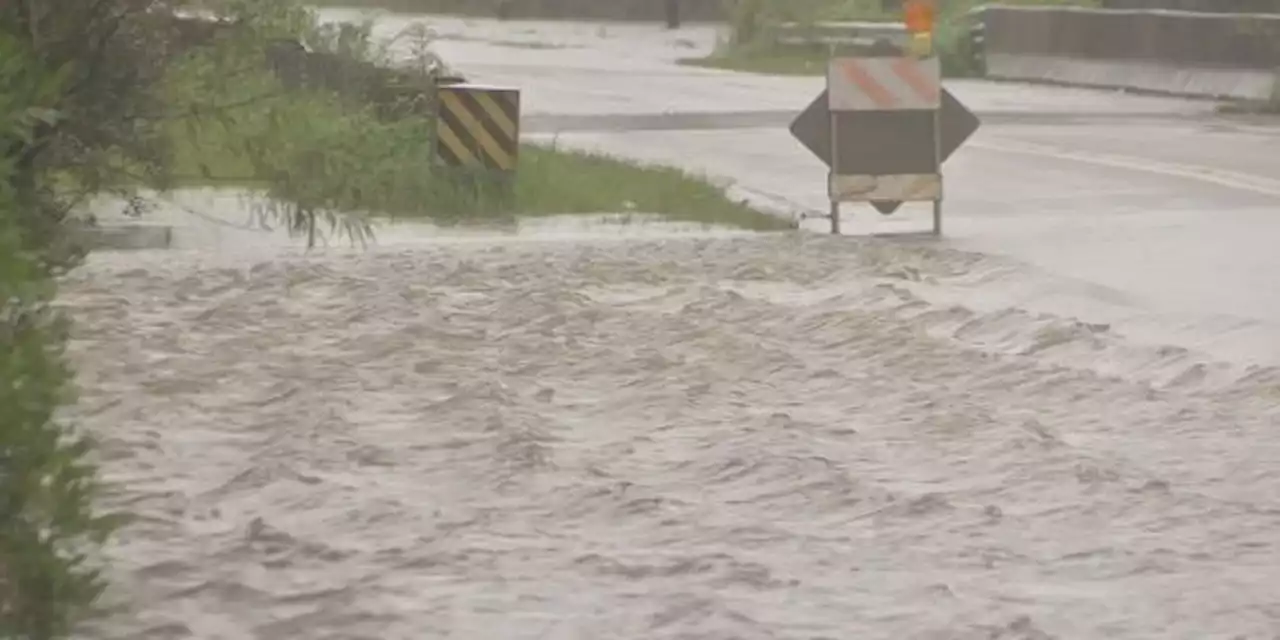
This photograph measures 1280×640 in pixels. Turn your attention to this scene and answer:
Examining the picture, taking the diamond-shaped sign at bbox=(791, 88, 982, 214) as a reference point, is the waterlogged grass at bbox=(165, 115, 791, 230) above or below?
below

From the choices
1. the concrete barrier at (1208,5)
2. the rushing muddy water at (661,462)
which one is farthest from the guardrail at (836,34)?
the rushing muddy water at (661,462)

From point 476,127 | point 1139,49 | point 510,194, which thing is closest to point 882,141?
point 510,194

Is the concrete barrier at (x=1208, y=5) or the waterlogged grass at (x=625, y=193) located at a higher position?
the concrete barrier at (x=1208, y=5)

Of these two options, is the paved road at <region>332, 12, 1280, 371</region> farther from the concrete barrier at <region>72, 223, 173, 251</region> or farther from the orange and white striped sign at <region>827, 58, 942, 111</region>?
the concrete barrier at <region>72, 223, 173, 251</region>

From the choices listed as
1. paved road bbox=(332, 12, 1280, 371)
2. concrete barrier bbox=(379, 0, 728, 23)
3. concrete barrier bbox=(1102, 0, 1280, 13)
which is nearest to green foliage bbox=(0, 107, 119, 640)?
paved road bbox=(332, 12, 1280, 371)

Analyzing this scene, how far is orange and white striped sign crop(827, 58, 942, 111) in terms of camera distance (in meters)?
15.5

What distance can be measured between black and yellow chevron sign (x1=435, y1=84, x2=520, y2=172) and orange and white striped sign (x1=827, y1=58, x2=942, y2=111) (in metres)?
2.80

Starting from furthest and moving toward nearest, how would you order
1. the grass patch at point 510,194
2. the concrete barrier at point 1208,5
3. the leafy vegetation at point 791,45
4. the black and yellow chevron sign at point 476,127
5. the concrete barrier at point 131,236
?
the leafy vegetation at point 791,45, the concrete barrier at point 1208,5, the black and yellow chevron sign at point 476,127, the grass patch at point 510,194, the concrete barrier at point 131,236

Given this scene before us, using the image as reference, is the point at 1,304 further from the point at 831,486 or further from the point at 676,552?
the point at 831,486

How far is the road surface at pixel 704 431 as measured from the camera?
22.0 feet

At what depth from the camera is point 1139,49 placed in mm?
30703

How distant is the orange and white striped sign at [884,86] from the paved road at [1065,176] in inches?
35.3

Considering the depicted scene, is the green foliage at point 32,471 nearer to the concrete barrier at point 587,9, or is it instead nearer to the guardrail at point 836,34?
the guardrail at point 836,34

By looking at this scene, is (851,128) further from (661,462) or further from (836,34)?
(836,34)
